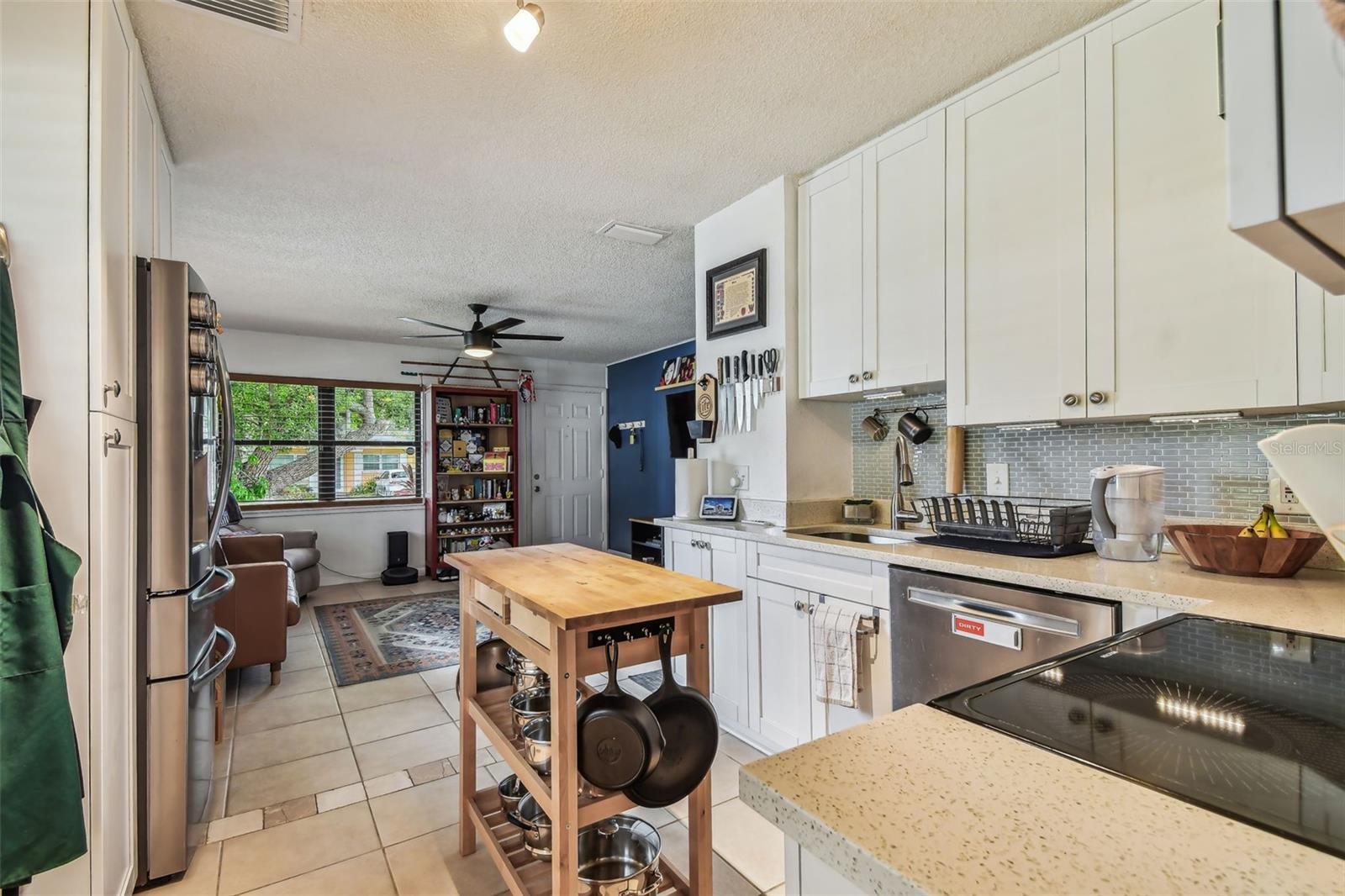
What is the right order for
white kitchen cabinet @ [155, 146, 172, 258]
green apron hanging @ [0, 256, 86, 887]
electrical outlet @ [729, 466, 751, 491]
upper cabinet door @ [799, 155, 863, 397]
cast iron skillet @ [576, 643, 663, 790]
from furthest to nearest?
electrical outlet @ [729, 466, 751, 491]
upper cabinet door @ [799, 155, 863, 397]
white kitchen cabinet @ [155, 146, 172, 258]
cast iron skillet @ [576, 643, 663, 790]
green apron hanging @ [0, 256, 86, 887]

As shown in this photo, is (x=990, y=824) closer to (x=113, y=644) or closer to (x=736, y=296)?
(x=113, y=644)

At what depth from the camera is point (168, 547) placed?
1921mm

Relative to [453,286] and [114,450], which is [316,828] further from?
[453,286]

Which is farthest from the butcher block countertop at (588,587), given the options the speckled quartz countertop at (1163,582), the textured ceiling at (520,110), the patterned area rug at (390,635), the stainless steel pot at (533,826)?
the textured ceiling at (520,110)

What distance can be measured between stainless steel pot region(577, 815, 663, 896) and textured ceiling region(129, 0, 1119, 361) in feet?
7.90

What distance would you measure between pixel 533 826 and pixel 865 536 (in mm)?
1769

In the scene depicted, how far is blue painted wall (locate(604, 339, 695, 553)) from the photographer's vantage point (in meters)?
7.15

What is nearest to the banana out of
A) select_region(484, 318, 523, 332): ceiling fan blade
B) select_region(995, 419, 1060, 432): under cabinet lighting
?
select_region(995, 419, 1060, 432): under cabinet lighting

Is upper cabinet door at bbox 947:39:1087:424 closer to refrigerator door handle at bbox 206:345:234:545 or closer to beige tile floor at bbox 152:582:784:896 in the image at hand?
beige tile floor at bbox 152:582:784:896

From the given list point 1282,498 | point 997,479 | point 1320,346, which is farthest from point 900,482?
point 1320,346

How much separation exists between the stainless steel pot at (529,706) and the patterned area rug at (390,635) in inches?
51.8

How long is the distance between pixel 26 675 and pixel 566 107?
2.26 metres

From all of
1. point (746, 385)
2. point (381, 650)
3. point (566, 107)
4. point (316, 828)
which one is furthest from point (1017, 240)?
point (381, 650)

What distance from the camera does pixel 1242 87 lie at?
0.47m
